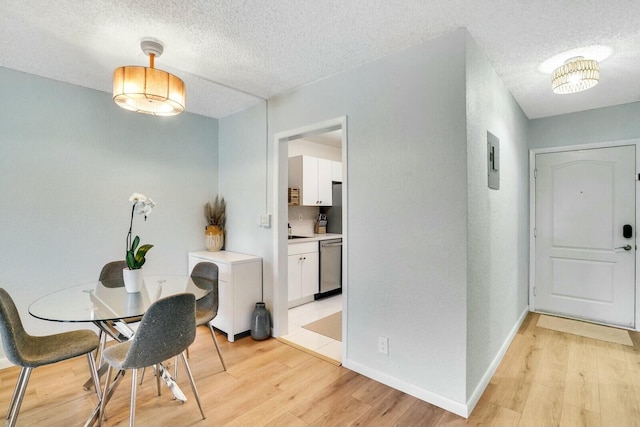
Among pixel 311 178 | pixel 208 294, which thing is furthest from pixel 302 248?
pixel 208 294

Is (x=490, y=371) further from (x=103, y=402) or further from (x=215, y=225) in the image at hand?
(x=215, y=225)

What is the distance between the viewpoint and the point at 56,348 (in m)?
1.87

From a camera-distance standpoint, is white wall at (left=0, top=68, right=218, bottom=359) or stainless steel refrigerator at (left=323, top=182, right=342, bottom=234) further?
stainless steel refrigerator at (left=323, top=182, right=342, bottom=234)

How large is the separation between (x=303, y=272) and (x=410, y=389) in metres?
2.19

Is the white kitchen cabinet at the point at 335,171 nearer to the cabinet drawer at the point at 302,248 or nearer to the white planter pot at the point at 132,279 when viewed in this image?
the cabinet drawer at the point at 302,248

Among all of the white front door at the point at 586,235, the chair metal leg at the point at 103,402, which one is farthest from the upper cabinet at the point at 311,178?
the chair metal leg at the point at 103,402

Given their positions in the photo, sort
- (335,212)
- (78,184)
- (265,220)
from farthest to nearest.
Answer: (335,212), (265,220), (78,184)

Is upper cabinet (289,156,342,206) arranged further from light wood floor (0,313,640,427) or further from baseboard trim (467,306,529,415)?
baseboard trim (467,306,529,415)

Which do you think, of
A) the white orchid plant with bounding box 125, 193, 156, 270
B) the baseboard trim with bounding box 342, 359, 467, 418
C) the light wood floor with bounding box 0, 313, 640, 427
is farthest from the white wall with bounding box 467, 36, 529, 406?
the white orchid plant with bounding box 125, 193, 156, 270

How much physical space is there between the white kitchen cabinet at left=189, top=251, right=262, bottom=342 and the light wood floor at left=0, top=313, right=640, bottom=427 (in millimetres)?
319

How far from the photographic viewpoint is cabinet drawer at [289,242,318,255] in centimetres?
402

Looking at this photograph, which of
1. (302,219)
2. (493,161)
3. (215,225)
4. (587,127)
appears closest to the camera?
(493,161)

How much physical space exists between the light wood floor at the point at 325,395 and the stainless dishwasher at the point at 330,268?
1655 millimetres

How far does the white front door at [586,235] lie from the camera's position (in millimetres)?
3371
